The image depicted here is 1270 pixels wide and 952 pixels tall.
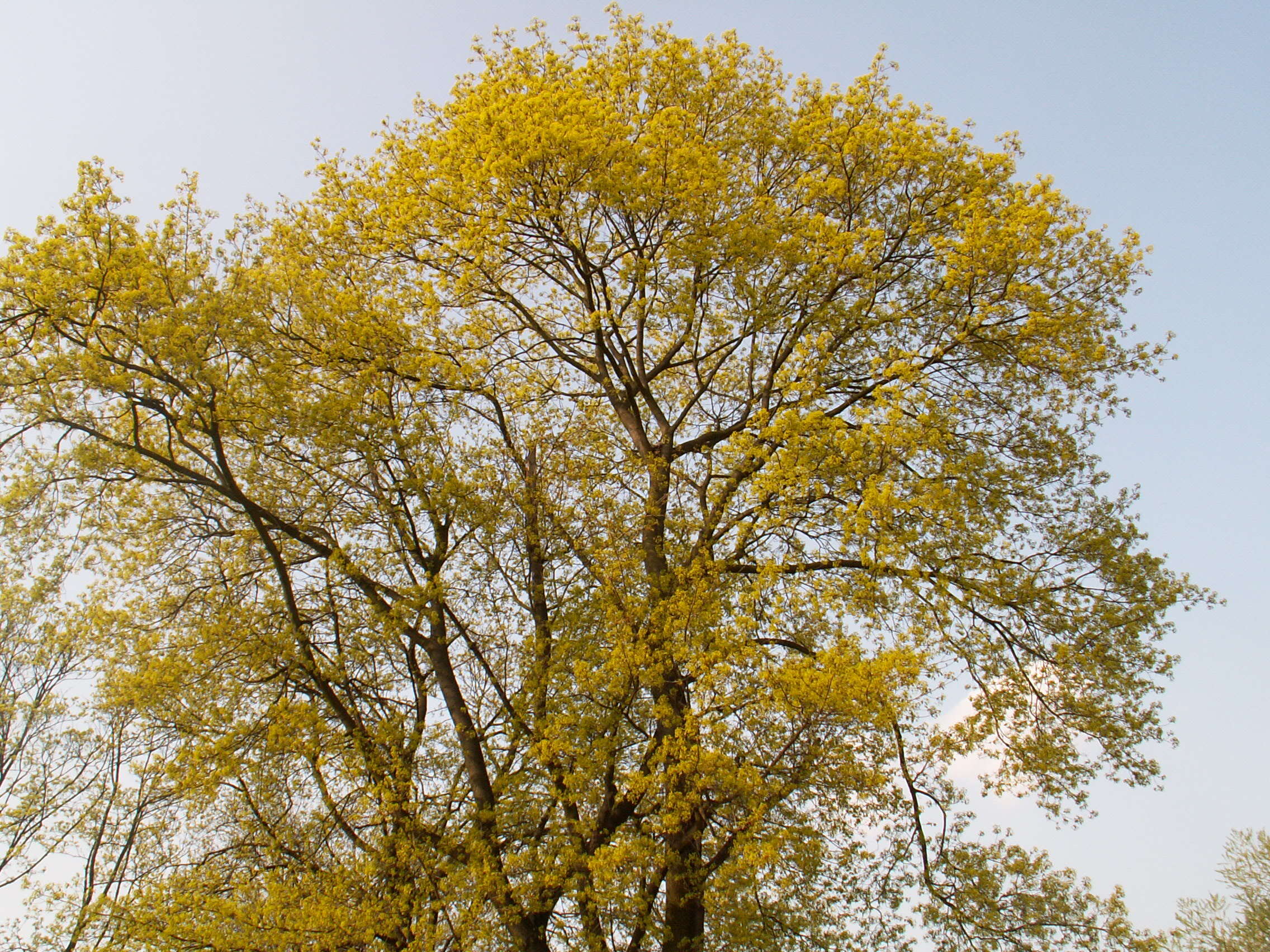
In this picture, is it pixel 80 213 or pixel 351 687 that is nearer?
pixel 80 213

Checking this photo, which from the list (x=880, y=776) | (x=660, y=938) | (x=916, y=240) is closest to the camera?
(x=880, y=776)

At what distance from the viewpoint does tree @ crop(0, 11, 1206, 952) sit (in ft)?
32.8

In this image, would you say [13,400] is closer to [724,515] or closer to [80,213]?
[80,213]

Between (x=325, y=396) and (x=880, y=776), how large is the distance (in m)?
8.58

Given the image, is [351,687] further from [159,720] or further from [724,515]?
[724,515]

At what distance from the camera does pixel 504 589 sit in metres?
13.2

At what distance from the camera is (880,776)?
8.98 m

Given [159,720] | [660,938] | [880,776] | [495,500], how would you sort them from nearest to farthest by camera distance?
1. [880,776]
2. [660,938]
3. [159,720]
4. [495,500]

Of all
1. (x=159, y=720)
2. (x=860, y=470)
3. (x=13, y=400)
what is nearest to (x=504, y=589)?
(x=159, y=720)

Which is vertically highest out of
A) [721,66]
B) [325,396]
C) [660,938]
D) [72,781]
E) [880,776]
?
[721,66]

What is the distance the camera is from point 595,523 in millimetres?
12227

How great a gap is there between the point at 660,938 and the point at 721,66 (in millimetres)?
12222

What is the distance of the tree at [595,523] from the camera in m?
9.98

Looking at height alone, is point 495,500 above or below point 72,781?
above
